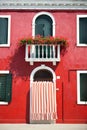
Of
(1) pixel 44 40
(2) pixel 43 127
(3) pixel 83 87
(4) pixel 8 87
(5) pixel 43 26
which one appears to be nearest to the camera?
(2) pixel 43 127

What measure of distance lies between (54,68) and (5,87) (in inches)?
123

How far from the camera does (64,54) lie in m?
19.3

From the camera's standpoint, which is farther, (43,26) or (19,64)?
(43,26)

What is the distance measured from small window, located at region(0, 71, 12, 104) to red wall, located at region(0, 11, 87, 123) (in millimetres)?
242

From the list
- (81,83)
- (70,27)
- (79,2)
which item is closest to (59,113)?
(81,83)

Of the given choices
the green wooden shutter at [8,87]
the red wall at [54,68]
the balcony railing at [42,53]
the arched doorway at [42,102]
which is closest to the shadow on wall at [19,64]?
the red wall at [54,68]

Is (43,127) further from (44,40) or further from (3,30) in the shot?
(3,30)

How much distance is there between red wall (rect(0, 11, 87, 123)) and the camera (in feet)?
61.6

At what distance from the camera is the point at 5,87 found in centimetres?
1902

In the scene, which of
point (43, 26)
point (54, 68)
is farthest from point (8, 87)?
point (43, 26)

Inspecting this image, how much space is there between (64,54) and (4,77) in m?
3.84

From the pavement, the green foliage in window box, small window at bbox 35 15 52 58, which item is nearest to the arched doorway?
the pavement

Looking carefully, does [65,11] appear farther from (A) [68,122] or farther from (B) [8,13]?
(A) [68,122]

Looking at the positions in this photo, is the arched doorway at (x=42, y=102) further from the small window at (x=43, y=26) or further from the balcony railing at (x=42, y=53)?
the small window at (x=43, y=26)
